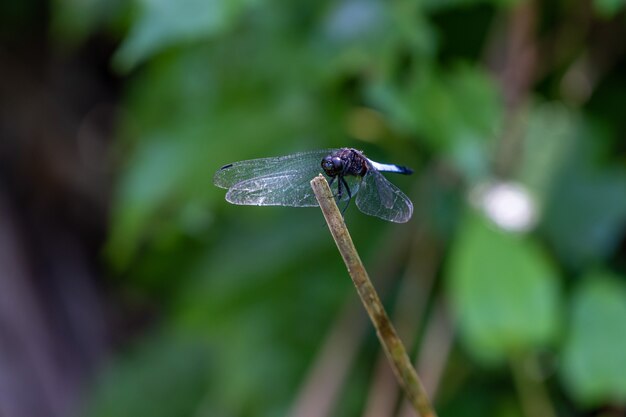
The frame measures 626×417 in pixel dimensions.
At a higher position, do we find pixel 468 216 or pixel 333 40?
pixel 333 40

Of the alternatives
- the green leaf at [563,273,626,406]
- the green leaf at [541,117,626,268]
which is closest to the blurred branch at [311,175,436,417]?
the green leaf at [563,273,626,406]

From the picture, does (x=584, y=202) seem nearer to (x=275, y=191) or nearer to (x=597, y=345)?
(x=597, y=345)

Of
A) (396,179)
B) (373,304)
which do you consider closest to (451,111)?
(396,179)

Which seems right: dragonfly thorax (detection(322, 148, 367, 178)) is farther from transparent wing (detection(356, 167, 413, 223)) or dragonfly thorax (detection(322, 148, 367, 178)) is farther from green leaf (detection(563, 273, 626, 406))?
green leaf (detection(563, 273, 626, 406))

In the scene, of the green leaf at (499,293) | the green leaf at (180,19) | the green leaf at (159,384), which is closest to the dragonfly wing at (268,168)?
the green leaf at (180,19)

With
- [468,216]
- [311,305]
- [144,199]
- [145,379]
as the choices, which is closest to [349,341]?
[311,305]

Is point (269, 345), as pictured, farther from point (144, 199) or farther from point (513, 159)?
point (513, 159)

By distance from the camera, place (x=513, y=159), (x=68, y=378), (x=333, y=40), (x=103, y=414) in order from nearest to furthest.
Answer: (x=333, y=40), (x=513, y=159), (x=103, y=414), (x=68, y=378)
